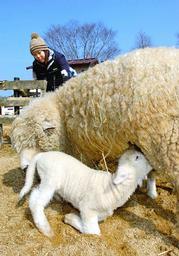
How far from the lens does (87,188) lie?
14.0 feet

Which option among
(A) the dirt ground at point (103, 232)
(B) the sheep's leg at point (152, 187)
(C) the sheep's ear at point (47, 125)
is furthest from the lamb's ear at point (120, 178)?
(C) the sheep's ear at point (47, 125)

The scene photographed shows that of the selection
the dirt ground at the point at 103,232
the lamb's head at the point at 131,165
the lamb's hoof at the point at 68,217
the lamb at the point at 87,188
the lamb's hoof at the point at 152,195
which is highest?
the lamb's head at the point at 131,165

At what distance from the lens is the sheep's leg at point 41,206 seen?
13.4ft

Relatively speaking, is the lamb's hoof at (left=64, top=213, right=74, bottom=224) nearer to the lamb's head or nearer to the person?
the lamb's head

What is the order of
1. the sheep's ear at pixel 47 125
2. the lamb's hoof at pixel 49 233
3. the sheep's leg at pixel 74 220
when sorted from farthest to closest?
the sheep's ear at pixel 47 125 < the sheep's leg at pixel 74 220 < the lamb's hoof at pixel 49 233

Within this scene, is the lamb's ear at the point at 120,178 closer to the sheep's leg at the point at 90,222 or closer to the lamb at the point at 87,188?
the lamb at the point at 87,188

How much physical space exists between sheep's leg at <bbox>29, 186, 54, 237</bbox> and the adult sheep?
858 mm

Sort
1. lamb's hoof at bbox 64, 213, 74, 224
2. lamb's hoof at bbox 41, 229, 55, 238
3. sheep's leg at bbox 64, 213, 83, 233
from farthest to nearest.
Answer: lamb's hoof at bbox 64, 213, 74, 224, sheep's leg at bbox 64, 213, 83, 233, lamb's hoof at bbox 41, 229, 55, 238

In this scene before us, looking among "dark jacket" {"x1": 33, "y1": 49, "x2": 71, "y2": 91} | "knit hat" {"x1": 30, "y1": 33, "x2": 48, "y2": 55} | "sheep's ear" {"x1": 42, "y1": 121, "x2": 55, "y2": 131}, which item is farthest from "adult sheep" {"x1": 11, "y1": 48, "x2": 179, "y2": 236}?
A: "dark jacket" {"x1": 33, "y1": 49, "x2": 71, "y2": 91}

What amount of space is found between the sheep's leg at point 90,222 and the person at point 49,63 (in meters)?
3.40

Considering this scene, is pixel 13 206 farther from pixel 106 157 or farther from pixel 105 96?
pixel 105 96

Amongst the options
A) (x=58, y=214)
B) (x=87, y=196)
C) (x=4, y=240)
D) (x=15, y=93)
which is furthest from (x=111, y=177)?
(x=15, y=93)

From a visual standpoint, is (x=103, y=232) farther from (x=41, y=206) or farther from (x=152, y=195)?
(x=152, y=195)

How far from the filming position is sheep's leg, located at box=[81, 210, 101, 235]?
4047 mm
